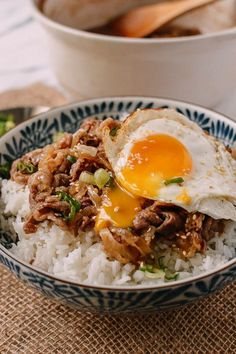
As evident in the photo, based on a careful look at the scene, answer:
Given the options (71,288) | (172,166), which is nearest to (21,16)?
(172,166)

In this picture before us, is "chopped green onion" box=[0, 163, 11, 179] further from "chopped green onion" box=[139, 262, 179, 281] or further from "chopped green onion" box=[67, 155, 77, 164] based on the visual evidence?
"chopped green onion" box=[139, 262, 179, 281]

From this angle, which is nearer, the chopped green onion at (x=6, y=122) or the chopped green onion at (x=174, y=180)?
the chopped green onion at (x=174, y=180)

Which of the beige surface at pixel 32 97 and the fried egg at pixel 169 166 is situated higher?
the fried egg at pixel 169 166

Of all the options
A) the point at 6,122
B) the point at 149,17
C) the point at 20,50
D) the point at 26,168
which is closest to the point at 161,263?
the point at 26,168

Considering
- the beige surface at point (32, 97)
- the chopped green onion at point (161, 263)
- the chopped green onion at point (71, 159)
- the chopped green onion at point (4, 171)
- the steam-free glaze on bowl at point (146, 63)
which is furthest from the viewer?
the beige surface at point (32, 97)

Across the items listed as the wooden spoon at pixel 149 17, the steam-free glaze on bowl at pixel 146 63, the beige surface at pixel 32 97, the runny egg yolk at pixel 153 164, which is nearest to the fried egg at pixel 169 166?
the runny egg yolk at pixel 153 164

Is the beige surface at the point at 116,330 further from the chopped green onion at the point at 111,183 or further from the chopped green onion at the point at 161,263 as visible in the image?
the chopped green onion at the point at 111,183
